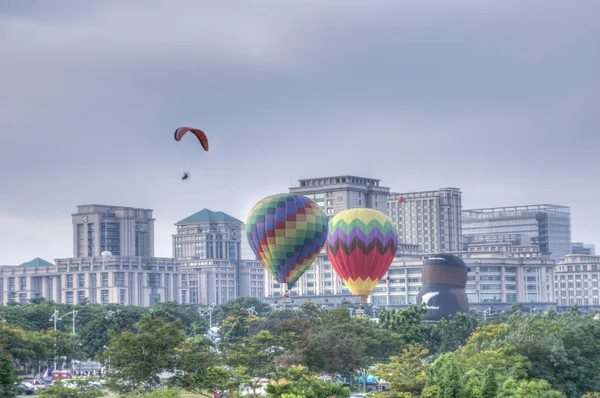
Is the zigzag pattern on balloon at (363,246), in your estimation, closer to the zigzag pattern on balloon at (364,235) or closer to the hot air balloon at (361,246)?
the hot air balloon at (361,246)

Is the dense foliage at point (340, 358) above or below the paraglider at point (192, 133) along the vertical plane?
below

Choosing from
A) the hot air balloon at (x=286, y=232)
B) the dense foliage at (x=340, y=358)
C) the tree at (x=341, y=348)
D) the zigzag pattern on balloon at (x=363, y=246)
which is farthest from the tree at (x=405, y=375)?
the zigzag pattern on balloon at (x=363, y=246)

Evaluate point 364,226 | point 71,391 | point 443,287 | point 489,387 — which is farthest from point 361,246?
point 489,387

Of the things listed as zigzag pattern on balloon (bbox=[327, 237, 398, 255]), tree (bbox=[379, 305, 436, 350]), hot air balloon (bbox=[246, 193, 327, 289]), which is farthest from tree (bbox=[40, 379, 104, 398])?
zigzag pattern on balloon (bbox=[327, 237, 398, 255])

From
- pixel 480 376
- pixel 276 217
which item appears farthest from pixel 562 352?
pixel 276 217

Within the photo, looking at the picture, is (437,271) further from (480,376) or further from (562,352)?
(480,376)

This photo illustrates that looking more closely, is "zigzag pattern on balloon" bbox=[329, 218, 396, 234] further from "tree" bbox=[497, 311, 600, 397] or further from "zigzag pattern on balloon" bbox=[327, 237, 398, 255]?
"tree" bbox=[497, 311, 600, 397]
